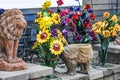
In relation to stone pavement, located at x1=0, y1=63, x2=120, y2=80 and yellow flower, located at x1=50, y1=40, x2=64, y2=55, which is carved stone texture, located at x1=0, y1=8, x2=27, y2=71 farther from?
yellow flower, located at x1=50, y1=40, x2=64, y2=55

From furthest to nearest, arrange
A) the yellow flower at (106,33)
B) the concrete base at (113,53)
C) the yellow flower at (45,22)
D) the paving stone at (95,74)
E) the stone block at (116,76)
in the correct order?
the concrete base at (113,53) < the stone block at (116,76) < the yellow flower at (106,33) < the paving stone at (95,74) < the yellow flower at (45,22)

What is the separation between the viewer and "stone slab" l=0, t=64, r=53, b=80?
3775 mm

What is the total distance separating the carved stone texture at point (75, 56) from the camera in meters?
4.62

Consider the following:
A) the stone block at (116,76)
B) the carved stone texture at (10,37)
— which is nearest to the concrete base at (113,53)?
the stone block at (116,76)

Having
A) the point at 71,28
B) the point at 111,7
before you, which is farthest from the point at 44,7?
the point at 111,7

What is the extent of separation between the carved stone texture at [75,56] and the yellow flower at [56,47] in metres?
0.21

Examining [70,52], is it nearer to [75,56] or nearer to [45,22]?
[75,56]

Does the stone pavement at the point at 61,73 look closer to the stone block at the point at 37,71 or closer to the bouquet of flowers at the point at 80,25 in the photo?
the stone block at the point at 37,71

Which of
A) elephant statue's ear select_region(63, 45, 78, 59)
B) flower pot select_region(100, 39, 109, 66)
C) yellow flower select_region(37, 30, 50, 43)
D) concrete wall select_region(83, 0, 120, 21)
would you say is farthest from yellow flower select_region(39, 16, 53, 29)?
concrete wall select_region(83, 0, 120, 21)

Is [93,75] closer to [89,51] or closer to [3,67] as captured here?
[89,51]

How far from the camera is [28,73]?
3953mm

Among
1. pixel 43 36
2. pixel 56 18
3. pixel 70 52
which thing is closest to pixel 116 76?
pixel 70 52

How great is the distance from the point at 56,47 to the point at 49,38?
0.65ft

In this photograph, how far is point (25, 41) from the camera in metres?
5.63
